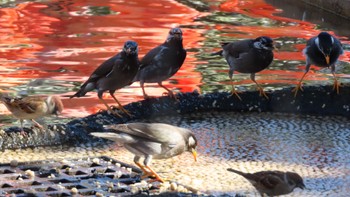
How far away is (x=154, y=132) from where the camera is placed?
5645mm

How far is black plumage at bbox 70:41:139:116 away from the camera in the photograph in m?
7.33

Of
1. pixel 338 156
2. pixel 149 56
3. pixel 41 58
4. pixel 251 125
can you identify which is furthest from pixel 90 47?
pixel 338 156

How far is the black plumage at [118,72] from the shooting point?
289 inches

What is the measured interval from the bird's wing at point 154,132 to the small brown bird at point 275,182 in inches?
23.2

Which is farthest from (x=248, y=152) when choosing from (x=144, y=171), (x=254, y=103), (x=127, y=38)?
(x=127, y=38)

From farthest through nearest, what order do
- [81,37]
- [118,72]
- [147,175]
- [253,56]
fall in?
[81,37] → [253,56] → [118,72] → [147,175]

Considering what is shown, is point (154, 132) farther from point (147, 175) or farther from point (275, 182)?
point (275, 182)

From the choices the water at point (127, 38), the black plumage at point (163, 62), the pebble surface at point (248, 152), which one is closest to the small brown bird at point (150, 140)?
the pebble surface at point (248, 152)

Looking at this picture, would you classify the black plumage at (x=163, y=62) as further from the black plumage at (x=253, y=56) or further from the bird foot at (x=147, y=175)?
the bird foot at (x=147, y=175)

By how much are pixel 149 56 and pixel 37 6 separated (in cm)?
802

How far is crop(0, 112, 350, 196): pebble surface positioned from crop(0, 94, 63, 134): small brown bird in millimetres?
253

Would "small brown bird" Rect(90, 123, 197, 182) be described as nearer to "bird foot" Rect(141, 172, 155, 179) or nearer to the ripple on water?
"bird foot" Rect(141, 172, 155, 179)

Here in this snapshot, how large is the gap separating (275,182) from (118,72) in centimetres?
250

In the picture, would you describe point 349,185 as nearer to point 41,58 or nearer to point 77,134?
point 77,134
